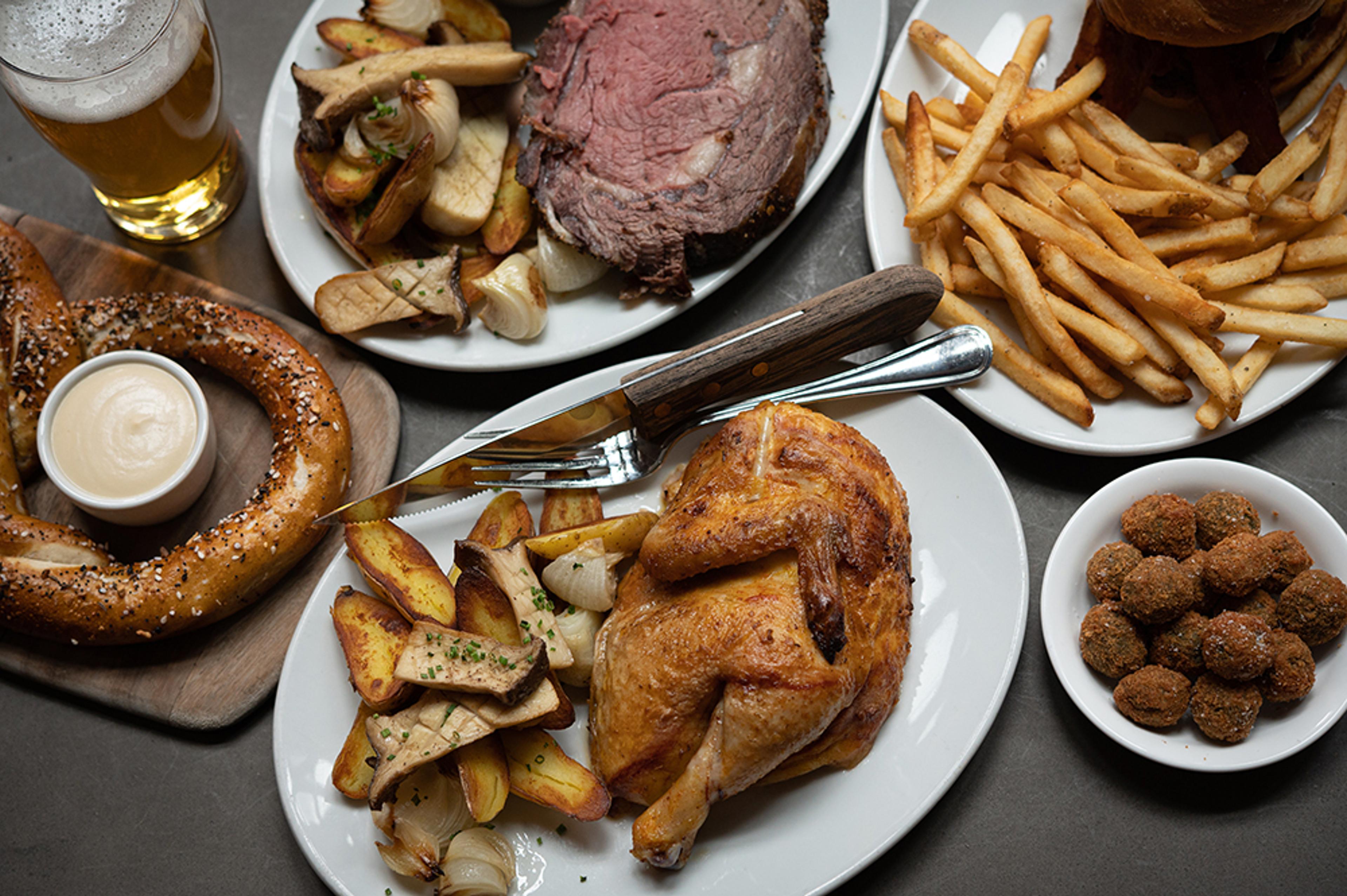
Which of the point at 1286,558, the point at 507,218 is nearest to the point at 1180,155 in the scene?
the point at 1286,558

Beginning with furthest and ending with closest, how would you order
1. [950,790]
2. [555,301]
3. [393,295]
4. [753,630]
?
[555,301], [393,295], [950,790], [753,630]

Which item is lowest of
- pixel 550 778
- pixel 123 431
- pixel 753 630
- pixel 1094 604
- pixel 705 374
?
pixel 550 778

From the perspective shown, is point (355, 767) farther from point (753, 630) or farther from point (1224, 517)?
point (1224, 517)

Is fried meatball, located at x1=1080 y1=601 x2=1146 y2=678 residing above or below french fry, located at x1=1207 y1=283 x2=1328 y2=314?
below

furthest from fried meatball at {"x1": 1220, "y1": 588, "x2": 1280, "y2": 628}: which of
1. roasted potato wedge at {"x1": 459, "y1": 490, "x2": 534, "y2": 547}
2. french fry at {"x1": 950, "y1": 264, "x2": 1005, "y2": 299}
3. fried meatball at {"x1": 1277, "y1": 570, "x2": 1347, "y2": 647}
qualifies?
roasted potato wedge at {"x1": 459, "y1": 490, "x2": 534, "y2": 547}

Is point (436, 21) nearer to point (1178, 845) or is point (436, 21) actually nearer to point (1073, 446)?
point (1073, 446)

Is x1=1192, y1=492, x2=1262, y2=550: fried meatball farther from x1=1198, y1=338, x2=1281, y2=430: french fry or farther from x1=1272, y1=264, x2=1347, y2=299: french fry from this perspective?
x1=1272, y1=264, x2=1347, y2=299: french fry

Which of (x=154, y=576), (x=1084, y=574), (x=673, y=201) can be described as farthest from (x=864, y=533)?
(x=154, y=576)
